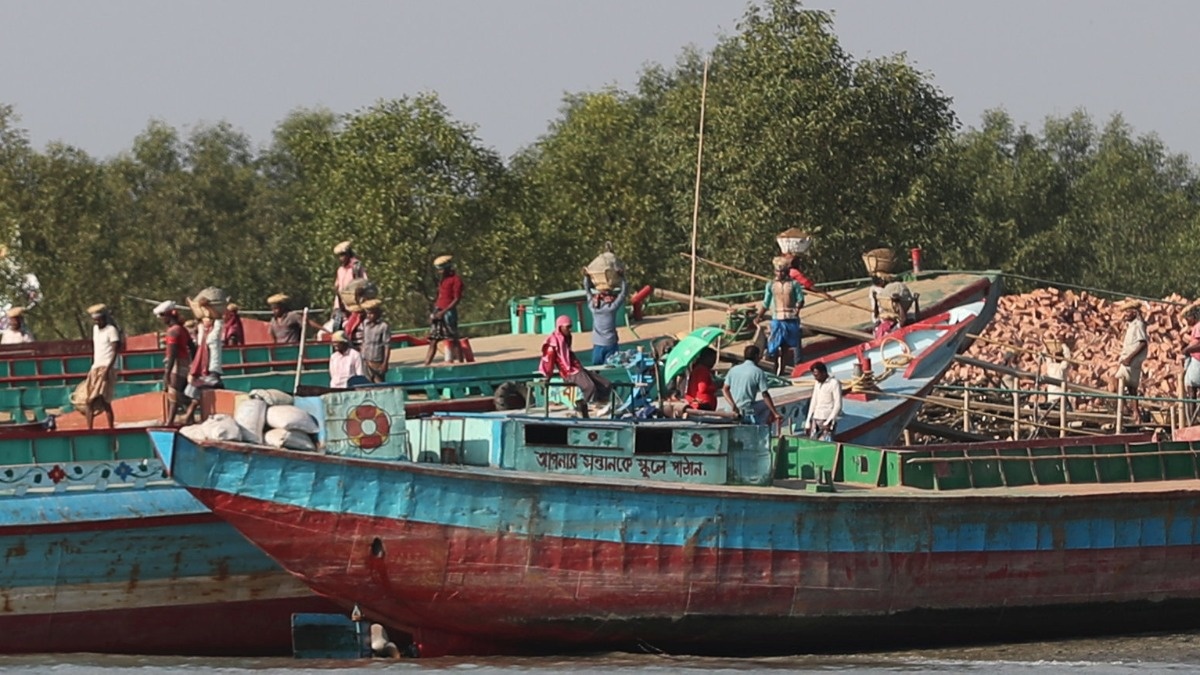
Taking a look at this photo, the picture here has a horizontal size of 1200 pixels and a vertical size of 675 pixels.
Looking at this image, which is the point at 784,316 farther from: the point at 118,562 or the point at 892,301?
the point at 118,562

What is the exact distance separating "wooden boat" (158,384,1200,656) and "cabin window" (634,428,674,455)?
0.02 m

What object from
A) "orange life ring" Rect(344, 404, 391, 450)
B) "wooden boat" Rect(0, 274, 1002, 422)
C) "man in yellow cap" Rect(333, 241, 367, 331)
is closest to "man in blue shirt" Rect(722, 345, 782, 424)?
"wooden boat" Rect(0, 274, 1002, 422)

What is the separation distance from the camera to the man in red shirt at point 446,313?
24.3 m

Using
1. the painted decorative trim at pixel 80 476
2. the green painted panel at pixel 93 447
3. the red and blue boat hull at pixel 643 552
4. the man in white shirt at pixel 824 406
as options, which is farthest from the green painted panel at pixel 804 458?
the green painted panel at pixel 93 447

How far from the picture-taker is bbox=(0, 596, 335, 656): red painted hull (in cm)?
2014

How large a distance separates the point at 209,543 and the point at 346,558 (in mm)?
2626

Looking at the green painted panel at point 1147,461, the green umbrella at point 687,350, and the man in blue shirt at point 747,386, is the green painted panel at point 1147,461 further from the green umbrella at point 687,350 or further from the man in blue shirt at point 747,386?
the green umbrella at point 687,350

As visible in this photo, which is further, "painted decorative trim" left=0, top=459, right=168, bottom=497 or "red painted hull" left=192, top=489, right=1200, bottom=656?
"painted decorative trim" left=0, top=459, right=168, bottom=497

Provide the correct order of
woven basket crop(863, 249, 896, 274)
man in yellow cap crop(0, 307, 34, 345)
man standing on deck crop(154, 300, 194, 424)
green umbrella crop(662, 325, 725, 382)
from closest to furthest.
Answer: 1. green umbrella crop(662, 325, 725, 382)
2. man standing on deck crop(154, 300, 194, 424)
3. woven basket crop(863, 249, 896, 274)
4. man in yellow cap crop(0, 307, 34, 345)

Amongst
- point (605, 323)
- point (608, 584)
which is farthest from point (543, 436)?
point (605, 323)

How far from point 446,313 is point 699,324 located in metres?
4.52

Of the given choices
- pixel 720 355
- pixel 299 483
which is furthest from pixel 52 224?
pixel 299 483

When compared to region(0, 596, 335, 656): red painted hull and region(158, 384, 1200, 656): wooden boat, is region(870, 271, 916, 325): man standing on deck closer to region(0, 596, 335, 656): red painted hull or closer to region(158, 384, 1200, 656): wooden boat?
region(158, 384, 1200, 656): wooden boat

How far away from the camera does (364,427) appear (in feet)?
59.7
